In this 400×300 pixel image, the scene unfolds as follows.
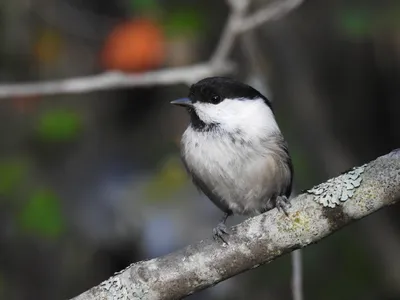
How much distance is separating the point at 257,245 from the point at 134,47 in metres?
1.99

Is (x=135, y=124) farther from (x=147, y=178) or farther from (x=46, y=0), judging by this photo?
(x=46, y=0)

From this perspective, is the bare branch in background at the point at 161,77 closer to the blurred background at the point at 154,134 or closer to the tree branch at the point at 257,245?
the blurred background at the point at 154,134

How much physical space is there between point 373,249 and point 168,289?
2.16 meters

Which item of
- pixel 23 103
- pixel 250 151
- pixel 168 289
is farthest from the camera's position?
pixel 23 103

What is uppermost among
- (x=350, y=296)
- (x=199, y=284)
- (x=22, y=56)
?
(x=22, y=56)

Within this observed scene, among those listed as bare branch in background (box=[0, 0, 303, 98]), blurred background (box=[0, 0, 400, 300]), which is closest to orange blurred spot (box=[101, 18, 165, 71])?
blurred background (box=[0, 0, 400, 300])

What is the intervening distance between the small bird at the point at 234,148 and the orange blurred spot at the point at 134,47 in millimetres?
1126

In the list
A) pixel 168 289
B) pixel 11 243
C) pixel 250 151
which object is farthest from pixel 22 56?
pixel 168 289

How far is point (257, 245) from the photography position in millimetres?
1951

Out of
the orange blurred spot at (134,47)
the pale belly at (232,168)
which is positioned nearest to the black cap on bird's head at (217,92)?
the pale belly at (232,168)

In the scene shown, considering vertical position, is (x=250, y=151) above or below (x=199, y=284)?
above

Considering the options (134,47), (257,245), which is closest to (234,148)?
(257,245)

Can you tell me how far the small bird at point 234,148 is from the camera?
8.33 feet

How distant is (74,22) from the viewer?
15.8 ft
